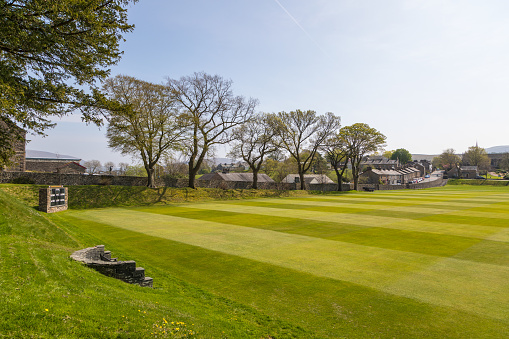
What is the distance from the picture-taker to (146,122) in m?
46.0

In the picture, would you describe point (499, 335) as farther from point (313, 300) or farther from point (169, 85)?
point (169, 85)

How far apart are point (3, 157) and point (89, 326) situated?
42.6ft

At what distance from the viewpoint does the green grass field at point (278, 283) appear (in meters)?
6.91

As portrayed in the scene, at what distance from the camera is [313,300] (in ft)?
31.1

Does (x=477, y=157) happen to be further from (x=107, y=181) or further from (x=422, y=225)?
(x=107, y=181)

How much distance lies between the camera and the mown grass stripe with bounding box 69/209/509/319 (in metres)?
9.70

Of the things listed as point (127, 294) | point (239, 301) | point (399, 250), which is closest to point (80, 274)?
point (127, 294)

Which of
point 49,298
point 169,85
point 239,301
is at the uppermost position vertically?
point 169,85

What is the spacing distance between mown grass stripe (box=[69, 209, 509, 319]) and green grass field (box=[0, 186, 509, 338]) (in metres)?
0.05

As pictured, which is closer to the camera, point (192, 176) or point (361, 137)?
point (192, 176)

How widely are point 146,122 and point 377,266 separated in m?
41.2

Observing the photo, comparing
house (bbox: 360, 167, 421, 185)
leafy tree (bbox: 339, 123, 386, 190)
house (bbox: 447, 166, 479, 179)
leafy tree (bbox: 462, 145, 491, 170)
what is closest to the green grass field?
leafy tree (bbox: 339, 123, 386, 190)

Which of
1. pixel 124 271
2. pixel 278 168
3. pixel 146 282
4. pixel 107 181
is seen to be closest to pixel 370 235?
pixel 146 282

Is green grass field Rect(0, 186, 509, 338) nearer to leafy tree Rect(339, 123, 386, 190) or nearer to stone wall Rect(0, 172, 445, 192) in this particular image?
stone wall Rect(0, 172, 445, 192)
